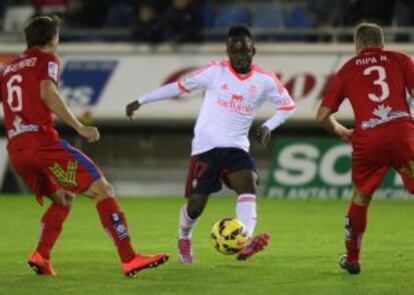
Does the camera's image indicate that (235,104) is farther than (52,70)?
Yes

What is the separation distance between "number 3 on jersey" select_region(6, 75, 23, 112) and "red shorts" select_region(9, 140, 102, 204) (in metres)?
0.33

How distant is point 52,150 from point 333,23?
11455 mm

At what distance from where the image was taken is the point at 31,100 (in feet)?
29.1

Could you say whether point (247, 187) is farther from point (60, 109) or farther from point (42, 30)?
point (42, 30)

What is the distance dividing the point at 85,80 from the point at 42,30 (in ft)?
37.0

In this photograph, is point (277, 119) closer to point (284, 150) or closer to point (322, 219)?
point (322, 219)

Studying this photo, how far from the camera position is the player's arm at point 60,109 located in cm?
854

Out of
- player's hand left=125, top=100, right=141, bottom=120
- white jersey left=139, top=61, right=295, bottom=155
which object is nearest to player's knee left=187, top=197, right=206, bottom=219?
white jersey left=139, top=61, right=295, bottom=155

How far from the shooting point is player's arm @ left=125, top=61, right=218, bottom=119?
969 cm

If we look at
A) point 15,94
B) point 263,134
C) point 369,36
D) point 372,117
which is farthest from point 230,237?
point 15,94

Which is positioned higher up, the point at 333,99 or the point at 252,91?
the point at 333,99

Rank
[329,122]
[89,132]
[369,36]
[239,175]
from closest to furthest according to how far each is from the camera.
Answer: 1. [89,132]
2. [369,36]
3. [329,122]
4. [239,175]

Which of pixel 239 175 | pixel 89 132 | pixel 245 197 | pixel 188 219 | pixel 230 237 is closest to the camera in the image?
pixel 89 132

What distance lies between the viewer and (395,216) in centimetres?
1512
